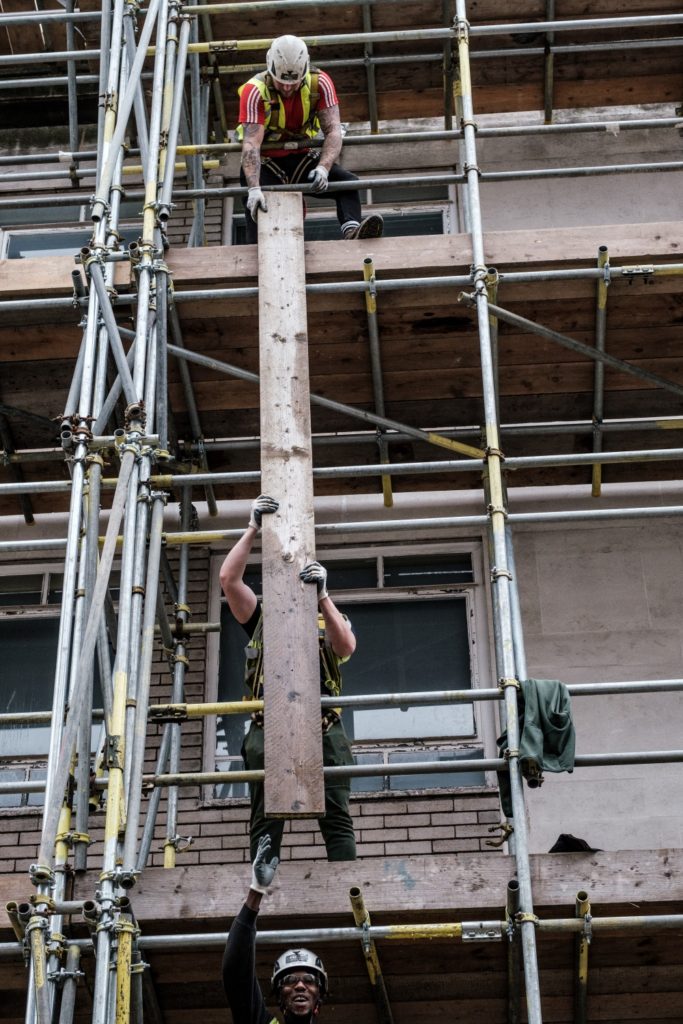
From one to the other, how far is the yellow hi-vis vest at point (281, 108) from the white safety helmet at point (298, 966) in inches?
226

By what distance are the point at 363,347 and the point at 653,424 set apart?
211 centimetres

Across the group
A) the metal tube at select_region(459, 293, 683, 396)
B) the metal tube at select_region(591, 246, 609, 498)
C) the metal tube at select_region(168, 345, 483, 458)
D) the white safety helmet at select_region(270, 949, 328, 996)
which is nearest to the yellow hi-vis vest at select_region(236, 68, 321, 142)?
the metal tube at select_region(168, 345, 483, 458)

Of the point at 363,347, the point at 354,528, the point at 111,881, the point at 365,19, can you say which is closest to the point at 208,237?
the point at 365,19

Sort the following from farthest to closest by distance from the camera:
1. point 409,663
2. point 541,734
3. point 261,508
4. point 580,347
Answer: point 409,663 < point 580,347 < point 261,508 < point 541,734

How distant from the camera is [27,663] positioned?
11.1 m

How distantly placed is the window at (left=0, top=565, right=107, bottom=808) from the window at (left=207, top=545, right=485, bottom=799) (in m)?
1.04

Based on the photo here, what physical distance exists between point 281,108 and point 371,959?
5.75m

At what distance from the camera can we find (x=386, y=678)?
10758mm

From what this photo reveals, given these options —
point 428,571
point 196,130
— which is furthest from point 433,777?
point 196,130

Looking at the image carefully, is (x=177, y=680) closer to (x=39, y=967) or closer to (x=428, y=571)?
(x=428, y=571)

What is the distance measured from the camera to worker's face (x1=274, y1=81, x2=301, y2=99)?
33.6 feet

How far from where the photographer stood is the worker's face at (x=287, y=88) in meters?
10.2

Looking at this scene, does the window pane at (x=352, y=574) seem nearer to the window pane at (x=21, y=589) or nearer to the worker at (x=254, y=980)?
the window pane at (x=21, y=589)

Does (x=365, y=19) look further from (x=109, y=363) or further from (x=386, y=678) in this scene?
(x=386, y=678)
